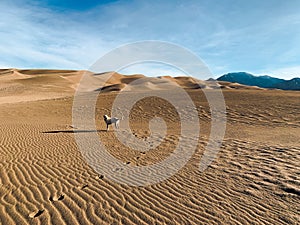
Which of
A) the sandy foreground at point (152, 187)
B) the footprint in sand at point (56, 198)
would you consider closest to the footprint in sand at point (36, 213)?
the sandy foreground at point (152, 187)

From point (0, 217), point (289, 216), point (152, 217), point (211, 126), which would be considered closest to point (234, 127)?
point (211, 126)

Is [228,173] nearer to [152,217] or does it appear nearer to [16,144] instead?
[152,217]

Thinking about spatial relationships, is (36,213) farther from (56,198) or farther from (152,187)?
(152,187)

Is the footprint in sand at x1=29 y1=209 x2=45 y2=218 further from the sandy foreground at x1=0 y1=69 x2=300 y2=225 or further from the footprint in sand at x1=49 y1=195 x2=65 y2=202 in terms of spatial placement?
the footprint in sand at x1=49 y1=195 x2=65 y2=202

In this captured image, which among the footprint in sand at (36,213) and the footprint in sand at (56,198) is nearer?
the footprint in sand at (36,213)

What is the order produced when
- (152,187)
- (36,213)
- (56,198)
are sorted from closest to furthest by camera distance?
(36,213)
(56,198)
(152,187)

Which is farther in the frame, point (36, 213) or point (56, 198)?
point (56, 198)

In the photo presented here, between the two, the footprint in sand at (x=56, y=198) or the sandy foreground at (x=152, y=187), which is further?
the footprint in sand at (x=56, y=198)

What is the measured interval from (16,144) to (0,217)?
6.91 metres

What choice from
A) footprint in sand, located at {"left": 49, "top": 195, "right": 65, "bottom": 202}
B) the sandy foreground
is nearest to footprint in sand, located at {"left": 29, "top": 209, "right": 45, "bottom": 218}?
the sandy foreground

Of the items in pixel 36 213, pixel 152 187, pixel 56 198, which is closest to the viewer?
pixel 36 213

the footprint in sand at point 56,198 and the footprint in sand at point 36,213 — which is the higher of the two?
the footprint in sand at point 36,213

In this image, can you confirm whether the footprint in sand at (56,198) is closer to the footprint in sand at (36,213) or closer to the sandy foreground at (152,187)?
the sandy foreground at (152,187)

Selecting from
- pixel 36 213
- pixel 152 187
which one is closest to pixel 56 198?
pixel 36 213
